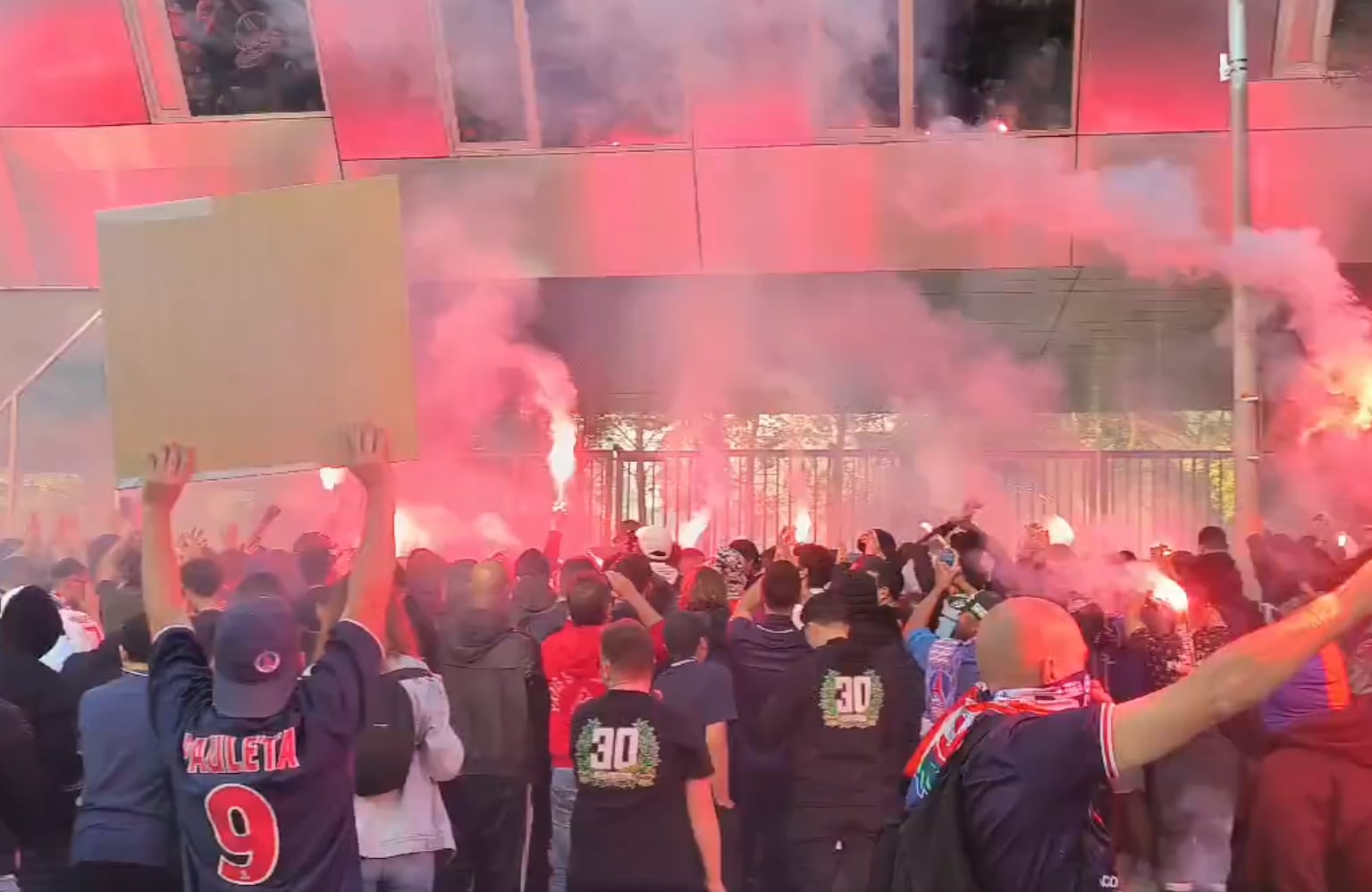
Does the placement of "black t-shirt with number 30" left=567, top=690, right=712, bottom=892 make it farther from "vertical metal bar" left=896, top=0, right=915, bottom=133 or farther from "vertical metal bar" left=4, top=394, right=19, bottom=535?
"vertical metal bar" left=4, top=394, right=19, bottom=535

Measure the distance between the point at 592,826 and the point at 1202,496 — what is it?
6.36 meters

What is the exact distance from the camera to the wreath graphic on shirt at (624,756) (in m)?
2.58

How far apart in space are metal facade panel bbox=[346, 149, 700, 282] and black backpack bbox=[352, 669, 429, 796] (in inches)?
151

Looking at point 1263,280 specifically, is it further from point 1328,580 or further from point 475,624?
point 475,624

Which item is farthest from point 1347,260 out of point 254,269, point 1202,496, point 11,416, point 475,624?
point 11,416

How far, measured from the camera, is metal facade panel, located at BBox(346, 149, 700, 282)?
6078 millimetres

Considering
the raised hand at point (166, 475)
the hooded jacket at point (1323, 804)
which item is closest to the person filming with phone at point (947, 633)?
the hooded jacket at point (1323, 804)

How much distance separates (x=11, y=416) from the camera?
261 inches

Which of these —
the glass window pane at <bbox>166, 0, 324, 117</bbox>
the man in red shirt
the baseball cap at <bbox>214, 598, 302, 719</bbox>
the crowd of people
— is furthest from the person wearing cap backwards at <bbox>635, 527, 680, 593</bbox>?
the baseball cap at <bbox>214, 598, 302, 719</bbox>

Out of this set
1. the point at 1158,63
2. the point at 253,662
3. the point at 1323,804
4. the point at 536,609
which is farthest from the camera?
the point at 1158,63

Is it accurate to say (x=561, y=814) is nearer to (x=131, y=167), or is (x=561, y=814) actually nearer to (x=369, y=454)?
(x=369, y=454)

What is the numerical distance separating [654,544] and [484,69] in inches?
90.7

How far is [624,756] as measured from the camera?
2578 millimetres

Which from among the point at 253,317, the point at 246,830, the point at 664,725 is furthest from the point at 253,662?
the point at 664,725
